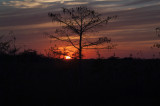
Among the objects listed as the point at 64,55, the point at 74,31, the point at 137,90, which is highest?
the point at 74,31

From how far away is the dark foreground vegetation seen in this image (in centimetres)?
2027

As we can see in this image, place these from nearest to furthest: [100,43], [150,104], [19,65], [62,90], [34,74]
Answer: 1. [150,104]
2. [100,43]
3. [62,90]
4. [34,74]
5. [19,65]

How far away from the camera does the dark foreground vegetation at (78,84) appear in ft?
66.5

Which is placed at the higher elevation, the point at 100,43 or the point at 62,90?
the point at 100,43

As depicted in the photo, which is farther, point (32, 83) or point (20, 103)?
point (32, 83)

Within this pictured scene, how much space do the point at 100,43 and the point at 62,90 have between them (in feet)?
19.7

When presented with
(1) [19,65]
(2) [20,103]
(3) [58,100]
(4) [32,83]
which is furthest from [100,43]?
(1) [19,65]

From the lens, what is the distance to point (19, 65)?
32.1 metres

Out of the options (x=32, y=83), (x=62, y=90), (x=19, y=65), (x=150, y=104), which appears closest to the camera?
(x=150, y=104)

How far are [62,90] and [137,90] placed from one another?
6.62m

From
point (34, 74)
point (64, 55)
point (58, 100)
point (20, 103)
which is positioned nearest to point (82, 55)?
point (64, 55)

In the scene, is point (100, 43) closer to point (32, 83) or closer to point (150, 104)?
point (150, 104)

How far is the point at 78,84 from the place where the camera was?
22.8m

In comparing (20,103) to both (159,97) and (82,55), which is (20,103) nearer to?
(82,55)
